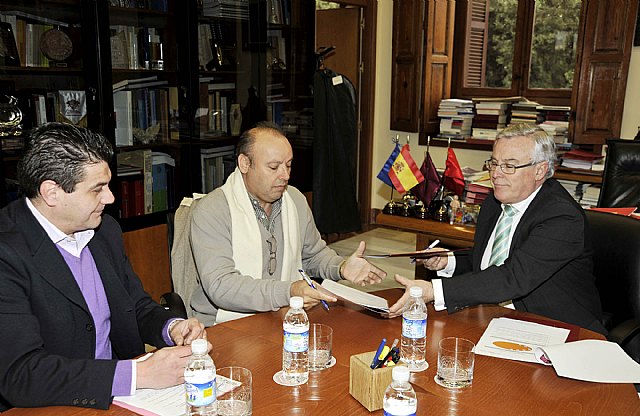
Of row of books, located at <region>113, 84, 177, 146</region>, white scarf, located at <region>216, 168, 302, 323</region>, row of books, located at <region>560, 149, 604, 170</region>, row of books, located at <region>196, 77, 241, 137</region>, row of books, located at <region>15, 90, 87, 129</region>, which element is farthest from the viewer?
row of books, located at <region>560, 149, 604, 170</region>

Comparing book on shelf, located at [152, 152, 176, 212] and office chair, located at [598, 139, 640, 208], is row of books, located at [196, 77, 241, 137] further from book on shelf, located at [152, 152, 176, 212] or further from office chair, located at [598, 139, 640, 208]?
office chair, located at [598, 139, 640, 208]

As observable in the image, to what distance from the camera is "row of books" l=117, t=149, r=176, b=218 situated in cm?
383

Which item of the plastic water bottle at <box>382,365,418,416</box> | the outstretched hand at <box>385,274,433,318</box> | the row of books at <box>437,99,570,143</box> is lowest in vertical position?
the outstretched hand at <box>385,274,433,318</box>

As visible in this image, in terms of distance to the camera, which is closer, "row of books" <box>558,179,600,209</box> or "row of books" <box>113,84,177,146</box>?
"row of books" <box>113,84,177,146</box>

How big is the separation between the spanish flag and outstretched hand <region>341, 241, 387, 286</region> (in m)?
1.19

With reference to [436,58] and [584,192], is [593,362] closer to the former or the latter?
[584,192]

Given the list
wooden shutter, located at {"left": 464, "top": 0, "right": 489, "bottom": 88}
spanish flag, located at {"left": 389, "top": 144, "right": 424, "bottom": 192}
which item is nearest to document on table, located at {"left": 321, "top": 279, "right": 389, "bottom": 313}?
spanish flag, located at {"left": 389, "top": 144, "right": 424, "bottom": 192}

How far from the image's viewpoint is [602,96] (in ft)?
13.9

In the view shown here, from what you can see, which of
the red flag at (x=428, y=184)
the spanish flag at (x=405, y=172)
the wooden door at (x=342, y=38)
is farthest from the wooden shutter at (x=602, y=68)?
the wooden door at (x=342, y=38)

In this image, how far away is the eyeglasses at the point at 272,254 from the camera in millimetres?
2391

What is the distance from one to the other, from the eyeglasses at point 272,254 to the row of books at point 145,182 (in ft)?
5.68

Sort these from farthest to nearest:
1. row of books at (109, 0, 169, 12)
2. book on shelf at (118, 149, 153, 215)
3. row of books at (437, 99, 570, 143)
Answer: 1. row of books at (437, 99, 570, 143)
2. book on shelf at (118, 149, 153, 215)
3. row of books at (109, 0, 169, 12)

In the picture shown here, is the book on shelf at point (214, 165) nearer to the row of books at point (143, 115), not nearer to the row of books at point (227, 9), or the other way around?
the row of books at point (143, 115)

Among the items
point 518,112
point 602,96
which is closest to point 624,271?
point 602,96
